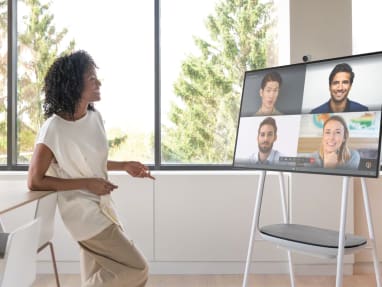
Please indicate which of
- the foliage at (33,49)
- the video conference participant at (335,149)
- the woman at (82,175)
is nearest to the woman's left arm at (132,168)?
the woman at (82,175)

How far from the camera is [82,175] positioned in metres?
2.58

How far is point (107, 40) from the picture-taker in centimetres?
426

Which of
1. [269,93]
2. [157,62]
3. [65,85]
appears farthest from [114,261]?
[157,62]

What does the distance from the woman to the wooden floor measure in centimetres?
129

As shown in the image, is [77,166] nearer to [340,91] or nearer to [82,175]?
[82,175]

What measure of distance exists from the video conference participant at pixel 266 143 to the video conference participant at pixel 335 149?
1.00 ft

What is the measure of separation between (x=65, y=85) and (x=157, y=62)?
5.53ft

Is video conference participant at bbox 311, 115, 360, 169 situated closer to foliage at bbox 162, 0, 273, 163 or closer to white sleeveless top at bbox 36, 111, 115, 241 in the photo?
white sleeveless top at bbox 36, 111, 115, 241

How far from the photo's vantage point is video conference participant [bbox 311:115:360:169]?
260cm

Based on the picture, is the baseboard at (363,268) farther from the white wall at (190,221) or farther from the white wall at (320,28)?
the white wall at (320,28)

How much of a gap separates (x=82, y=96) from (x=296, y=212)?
6.48 feet

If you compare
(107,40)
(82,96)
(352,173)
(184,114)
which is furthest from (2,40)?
(352,173)

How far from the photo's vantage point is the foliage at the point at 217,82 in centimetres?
425

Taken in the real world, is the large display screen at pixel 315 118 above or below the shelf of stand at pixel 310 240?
above
